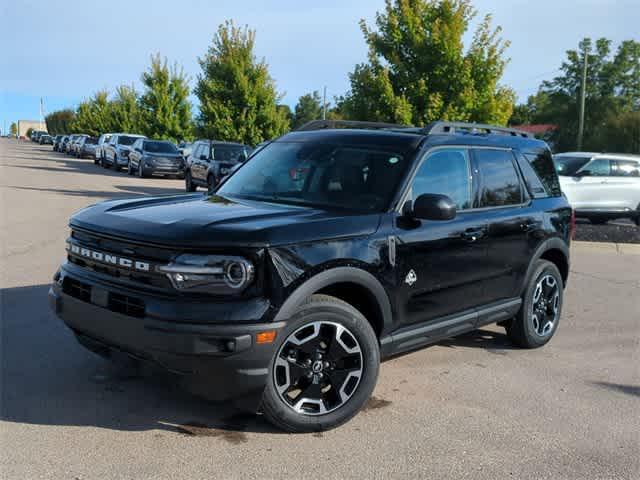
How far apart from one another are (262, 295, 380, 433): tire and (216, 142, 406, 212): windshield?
86 centimetres

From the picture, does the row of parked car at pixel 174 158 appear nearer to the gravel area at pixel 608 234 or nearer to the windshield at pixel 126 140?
the windshield at pixel 126 140

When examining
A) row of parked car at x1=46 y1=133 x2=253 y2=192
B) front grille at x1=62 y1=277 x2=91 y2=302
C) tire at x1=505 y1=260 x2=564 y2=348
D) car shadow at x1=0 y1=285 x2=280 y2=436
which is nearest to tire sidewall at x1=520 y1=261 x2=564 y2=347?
tire at x1=505 y1=260 x2=564 y2=348

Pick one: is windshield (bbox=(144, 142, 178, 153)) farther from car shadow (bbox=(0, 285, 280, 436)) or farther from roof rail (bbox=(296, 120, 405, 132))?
car shadow (bbox=(0, 285, 280, 436))

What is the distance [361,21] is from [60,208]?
9.55 metres

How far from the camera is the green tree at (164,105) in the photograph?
139 ft

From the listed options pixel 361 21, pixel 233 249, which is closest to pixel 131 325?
pixel 233 249

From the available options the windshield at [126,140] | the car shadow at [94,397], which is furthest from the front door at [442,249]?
the windshield at [126,140]

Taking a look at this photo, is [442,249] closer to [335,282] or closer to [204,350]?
[335,282]

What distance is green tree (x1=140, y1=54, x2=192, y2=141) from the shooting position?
1662 inches

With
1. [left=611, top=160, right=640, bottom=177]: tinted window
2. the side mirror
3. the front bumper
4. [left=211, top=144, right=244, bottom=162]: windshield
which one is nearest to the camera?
the front bumper

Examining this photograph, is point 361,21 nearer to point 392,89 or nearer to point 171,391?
point 392,89

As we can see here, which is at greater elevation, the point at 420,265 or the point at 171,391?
the point at 420,265

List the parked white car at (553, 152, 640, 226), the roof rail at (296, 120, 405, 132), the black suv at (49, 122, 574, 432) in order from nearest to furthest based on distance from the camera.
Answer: the black suv at (49, 122, 574, 432), the roof rail at (296, 120, 405, 132), the parked white car at (553, 152, 640, 226)

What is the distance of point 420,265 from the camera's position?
4520mm
